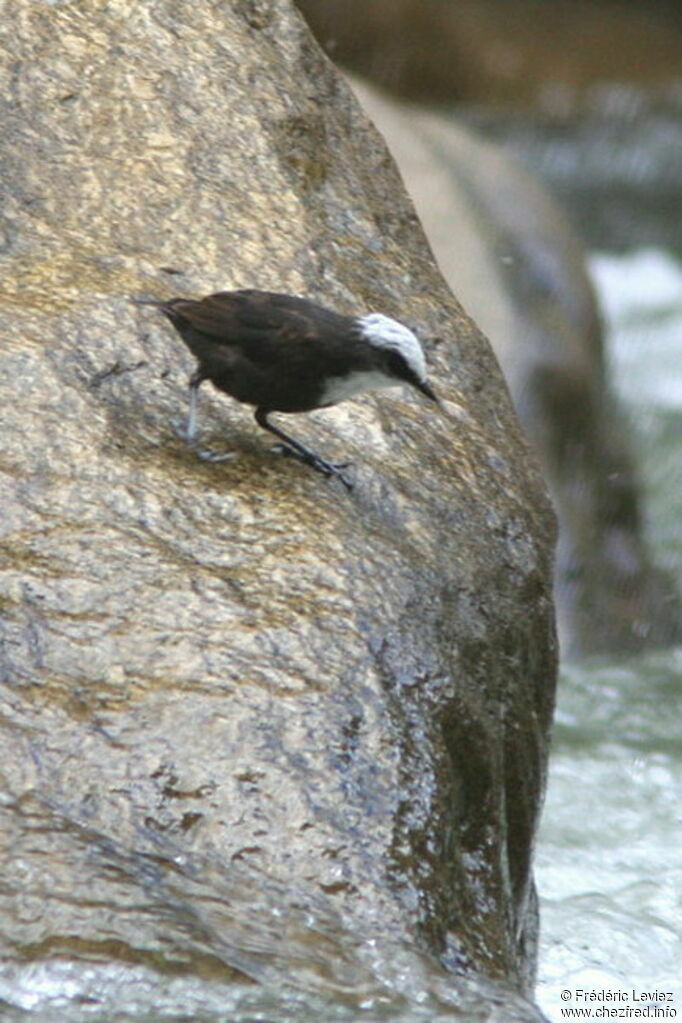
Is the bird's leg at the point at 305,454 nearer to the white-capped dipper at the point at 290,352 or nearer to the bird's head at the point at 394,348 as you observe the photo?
the white-capped dipper at the point at 290,352

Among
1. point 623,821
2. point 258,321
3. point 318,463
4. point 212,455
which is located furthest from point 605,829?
point 258,321

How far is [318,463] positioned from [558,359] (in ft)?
16.6

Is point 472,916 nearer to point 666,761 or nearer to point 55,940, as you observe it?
point 55,940

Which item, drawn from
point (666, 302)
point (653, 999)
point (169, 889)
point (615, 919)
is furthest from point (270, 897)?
point (666, 302)

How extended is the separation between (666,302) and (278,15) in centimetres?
786

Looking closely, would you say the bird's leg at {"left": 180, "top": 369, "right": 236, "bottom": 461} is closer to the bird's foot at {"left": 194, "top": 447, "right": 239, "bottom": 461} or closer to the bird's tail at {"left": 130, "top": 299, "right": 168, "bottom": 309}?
the bird's foot at {"left": 194, "top": 447, "right": 239, "bottom": 461}

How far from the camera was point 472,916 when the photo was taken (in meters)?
3.92

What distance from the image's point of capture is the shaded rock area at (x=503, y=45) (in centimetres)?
1539

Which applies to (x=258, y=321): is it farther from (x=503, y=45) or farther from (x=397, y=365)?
(x=503, y=45)

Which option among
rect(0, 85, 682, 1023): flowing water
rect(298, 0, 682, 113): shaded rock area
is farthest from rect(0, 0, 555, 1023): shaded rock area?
rect(298, 0, 682, 113): shaded rock area

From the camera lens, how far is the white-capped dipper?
449 centimetres

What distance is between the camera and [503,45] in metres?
16.2

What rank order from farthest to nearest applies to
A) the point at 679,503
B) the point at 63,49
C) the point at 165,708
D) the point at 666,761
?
1. the point at 679,503
2. the point at 666,761
3. the point at 63,49
4. the point at 165,708

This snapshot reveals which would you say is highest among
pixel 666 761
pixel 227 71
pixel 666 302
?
pixel 227 71
